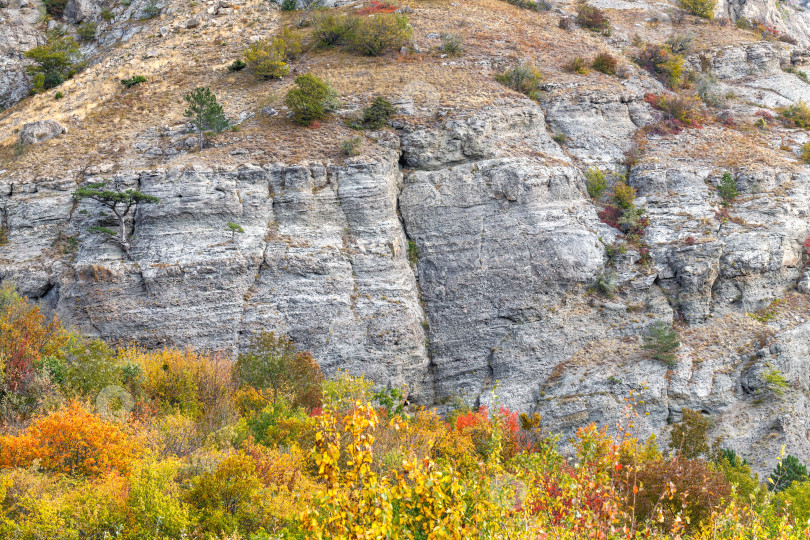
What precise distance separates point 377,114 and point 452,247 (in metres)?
8.88

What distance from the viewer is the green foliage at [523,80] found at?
104ft

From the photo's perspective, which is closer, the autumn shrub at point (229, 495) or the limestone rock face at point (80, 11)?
the autumn shrub at point (229, 495)

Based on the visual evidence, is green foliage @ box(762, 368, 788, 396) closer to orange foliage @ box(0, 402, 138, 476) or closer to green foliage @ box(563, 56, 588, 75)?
green foliage @ box(563, 56, 588, 75)

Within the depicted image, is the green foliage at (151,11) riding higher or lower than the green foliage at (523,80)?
higher

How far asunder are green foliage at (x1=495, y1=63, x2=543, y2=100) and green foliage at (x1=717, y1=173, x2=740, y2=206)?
11587 mm

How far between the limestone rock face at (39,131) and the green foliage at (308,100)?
41.4 ft

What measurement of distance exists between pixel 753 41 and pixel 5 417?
50.5 meters

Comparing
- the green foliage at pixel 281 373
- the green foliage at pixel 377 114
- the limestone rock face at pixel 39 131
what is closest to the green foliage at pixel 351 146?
the green foliage at pixel 377 114

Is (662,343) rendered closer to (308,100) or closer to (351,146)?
(351,146)

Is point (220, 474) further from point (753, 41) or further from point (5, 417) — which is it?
point (753, 41)

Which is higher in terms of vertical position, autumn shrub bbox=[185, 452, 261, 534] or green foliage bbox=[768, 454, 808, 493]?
autumn shrub bbox=[185, 452, 261, 534]

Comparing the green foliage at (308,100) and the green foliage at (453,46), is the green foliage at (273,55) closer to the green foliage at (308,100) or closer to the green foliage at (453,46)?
the green foliage at (308,100)

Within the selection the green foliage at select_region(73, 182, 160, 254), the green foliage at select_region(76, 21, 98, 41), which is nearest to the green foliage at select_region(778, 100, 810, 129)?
the green foliage at select_region(73, 182, 160, 254)

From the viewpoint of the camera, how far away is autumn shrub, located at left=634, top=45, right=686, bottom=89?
36062 millimetres
